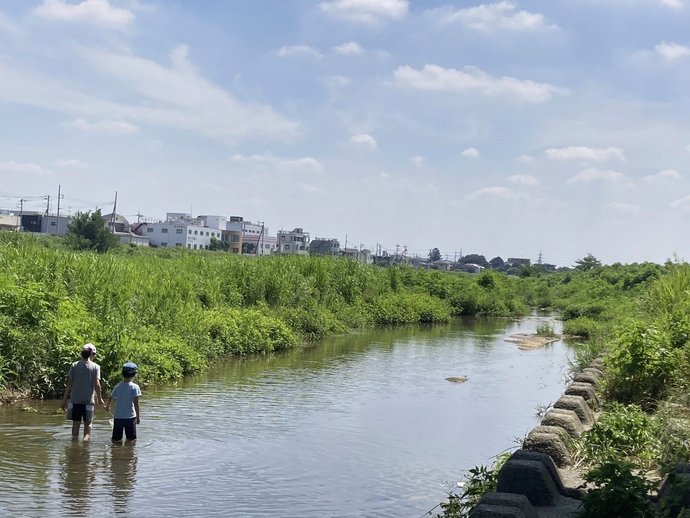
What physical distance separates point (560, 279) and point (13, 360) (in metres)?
70.3

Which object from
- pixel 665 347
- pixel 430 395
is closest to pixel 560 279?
pixel 430 395

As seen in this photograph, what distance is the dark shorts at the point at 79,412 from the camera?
11.4m

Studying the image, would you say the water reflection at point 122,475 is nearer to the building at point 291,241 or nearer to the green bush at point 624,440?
the green bush at point 624,440

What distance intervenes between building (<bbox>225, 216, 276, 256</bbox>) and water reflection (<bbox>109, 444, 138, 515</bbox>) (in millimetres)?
107053

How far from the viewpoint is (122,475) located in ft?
33.0

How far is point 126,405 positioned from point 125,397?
0.54 ft

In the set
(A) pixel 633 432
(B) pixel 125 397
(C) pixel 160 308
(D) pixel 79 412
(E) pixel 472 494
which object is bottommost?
(D) pixel 79 412

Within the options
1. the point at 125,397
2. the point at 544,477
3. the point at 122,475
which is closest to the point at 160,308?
the point at 125,397

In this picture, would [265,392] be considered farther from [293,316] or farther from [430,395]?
[293,316]

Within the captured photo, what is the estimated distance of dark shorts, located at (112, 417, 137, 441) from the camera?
448 inches

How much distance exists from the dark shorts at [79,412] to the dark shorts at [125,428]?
430 mm

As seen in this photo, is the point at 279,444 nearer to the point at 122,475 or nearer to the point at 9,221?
the point at 122,475

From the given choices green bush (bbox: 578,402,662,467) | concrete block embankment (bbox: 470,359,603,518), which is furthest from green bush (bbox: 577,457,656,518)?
green bush (bbox: 578,402,662,467)

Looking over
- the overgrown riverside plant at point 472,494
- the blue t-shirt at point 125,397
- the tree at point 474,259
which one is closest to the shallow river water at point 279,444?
the blue t-shirt at point 125,397
